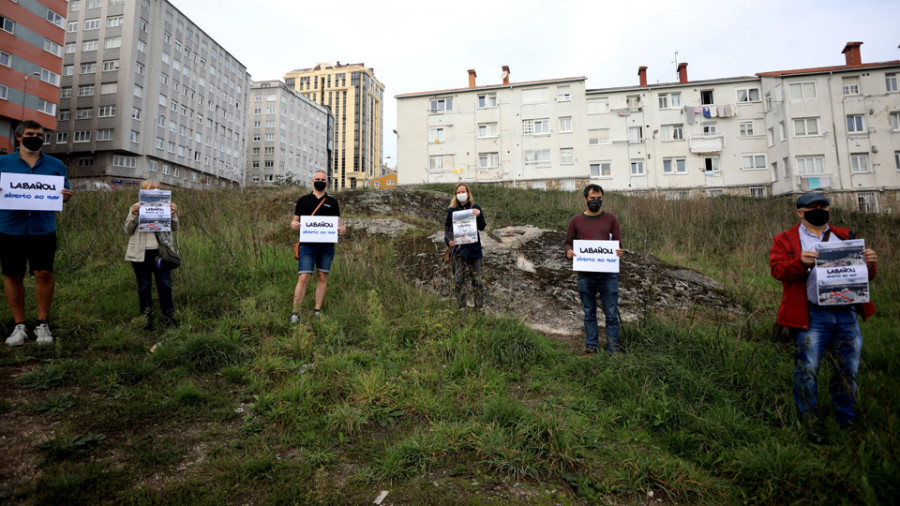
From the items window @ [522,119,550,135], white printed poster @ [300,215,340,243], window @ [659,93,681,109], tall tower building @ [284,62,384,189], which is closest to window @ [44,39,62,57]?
window @ [522,119,550,135]

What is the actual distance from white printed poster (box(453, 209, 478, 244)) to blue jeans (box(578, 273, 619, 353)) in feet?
5.37

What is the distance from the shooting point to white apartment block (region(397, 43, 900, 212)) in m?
32.8

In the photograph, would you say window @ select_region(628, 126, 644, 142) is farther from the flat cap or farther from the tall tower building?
the tall tower building

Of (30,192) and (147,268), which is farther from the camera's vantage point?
(147,268)

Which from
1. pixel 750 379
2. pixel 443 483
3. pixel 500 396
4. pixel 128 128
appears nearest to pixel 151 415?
pixel 443 483

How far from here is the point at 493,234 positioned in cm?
986

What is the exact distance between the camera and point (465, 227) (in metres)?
5.97

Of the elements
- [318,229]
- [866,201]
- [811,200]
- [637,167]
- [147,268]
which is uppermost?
[637,167]

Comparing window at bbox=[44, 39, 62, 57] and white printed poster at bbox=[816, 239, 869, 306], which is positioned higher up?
window at bbox=[44, 39, 62, 57]

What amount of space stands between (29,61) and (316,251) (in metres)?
40.9

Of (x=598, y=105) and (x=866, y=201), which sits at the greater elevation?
(x=598, y=105)

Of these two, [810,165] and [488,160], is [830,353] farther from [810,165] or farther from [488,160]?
[810,165]

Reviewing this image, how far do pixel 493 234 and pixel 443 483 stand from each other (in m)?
7.47

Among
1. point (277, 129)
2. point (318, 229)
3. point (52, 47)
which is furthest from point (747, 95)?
point (277, 129)
